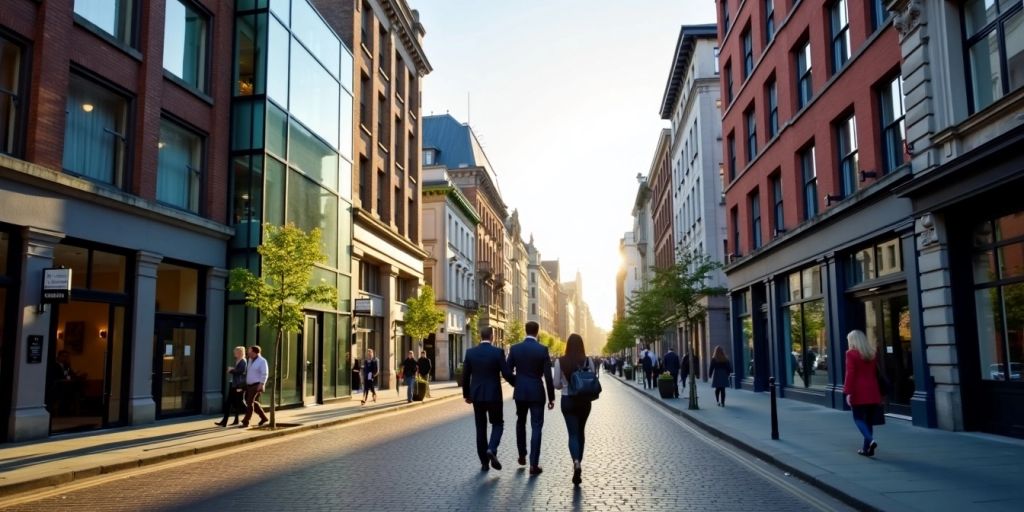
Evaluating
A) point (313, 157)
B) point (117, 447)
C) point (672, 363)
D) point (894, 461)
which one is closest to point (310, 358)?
point (313, 157)

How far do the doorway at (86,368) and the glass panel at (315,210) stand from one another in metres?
7.16

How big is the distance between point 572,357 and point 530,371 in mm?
609

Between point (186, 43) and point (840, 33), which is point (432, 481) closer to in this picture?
point (186, 43)

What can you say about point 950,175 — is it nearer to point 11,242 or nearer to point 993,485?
point 993,485

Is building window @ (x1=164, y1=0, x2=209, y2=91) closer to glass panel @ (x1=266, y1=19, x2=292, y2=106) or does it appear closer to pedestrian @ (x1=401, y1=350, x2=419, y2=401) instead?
glass panel @ (x1=266, y1=19, x2=292, y2=106)

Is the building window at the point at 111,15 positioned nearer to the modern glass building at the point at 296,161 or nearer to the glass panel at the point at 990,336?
the modern glass building at the point at 296,161

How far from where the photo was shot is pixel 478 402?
10.1 metres

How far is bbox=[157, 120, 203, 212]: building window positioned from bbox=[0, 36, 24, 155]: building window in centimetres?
415

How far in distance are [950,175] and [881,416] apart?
4.60 metres

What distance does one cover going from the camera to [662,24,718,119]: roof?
140 feet

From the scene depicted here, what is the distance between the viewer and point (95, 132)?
634 inches

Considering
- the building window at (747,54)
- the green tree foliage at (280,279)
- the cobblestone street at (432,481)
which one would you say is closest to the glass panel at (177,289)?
the green tree foliage at (280,279)

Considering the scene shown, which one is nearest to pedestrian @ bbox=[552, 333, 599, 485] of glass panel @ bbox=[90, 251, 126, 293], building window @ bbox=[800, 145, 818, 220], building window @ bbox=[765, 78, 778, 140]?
glass panel @ bbox=[90, 251, 126, 293]

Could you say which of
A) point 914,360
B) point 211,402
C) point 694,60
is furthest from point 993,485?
point 694,60
